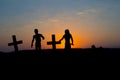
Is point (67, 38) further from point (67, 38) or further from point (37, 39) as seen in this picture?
point (37, 39)

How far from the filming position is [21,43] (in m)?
23.8

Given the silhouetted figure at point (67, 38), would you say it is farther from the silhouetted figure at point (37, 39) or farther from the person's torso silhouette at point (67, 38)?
the silhouetted figure at point (37, 39)

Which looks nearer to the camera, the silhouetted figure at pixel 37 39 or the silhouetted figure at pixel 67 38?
the silhouetted figure at pixel 67 38

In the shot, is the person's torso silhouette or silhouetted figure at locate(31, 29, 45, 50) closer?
the person's torso silhouette

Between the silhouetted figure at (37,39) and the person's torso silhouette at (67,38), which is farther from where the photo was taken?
the silhouetted figure at (37,39)

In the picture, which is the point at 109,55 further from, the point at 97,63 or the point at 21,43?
the point at 21,43

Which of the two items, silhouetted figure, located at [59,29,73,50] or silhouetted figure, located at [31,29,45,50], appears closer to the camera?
silhouetted figure, located at [59,29,73,50]

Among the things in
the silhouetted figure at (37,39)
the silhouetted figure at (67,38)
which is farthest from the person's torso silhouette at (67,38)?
the silhouetted figure at (37,39)

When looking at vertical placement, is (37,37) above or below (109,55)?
above

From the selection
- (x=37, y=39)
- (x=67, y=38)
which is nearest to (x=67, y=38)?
(x=67, y=38)

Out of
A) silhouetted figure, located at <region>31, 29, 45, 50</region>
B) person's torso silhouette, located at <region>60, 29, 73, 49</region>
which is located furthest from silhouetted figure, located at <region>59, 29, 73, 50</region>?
silhouetted figure, located at <region>31, 29, 45, 50</region>

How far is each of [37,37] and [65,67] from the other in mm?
7914

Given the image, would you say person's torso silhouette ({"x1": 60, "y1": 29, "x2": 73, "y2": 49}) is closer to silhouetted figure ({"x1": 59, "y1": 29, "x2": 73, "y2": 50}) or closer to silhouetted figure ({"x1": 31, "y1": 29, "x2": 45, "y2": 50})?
silhouetted figure ({"x1": 59, "y1": 29, "x2": 73, "y2": 50})

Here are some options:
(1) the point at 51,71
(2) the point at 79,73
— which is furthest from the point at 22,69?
(2) the point at 79,73
